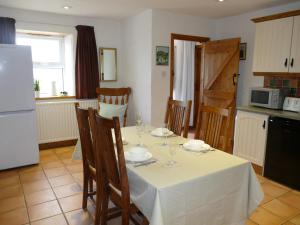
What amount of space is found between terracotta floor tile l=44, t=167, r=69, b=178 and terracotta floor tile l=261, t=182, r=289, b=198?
8.51 feet

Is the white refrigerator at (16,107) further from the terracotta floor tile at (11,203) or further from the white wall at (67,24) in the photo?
the white wall at (67,24)

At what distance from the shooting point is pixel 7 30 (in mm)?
3691

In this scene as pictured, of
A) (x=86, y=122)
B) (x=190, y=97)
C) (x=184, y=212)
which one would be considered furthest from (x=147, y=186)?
(x=190, y=97)

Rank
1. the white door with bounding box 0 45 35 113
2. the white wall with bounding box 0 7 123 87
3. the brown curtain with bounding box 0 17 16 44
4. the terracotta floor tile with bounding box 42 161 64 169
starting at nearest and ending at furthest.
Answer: the white door with bounding box 0 45 35 113, the terracotta floor tile with bounding box 42 161 64 169, the brown curtain with bounding box 0 17 16 44, the white wall with bounding box 0 7 123 87

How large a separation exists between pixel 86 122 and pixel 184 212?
1055 millimetres

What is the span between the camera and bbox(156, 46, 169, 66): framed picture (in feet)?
13.3

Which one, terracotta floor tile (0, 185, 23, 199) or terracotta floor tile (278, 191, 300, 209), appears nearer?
terracotta floor tile (278, 191, 300, 209)

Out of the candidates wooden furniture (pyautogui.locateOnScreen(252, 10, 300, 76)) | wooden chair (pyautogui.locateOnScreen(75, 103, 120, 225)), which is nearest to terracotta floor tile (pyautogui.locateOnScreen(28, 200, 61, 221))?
wooden chair (pyautogui.locateOnScreen(75, 103, 120, 225))

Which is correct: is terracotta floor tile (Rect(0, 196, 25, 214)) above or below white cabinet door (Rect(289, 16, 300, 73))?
below

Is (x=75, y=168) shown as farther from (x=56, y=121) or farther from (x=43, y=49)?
(x=43, y=49)

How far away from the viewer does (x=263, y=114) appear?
313 cm

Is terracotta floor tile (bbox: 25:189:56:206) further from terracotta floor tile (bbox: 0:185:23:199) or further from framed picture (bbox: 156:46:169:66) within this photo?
framed picture (bbox: 156:46:169:66)

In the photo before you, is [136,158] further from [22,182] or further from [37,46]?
[37,46]

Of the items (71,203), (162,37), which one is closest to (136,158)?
(71,203)
